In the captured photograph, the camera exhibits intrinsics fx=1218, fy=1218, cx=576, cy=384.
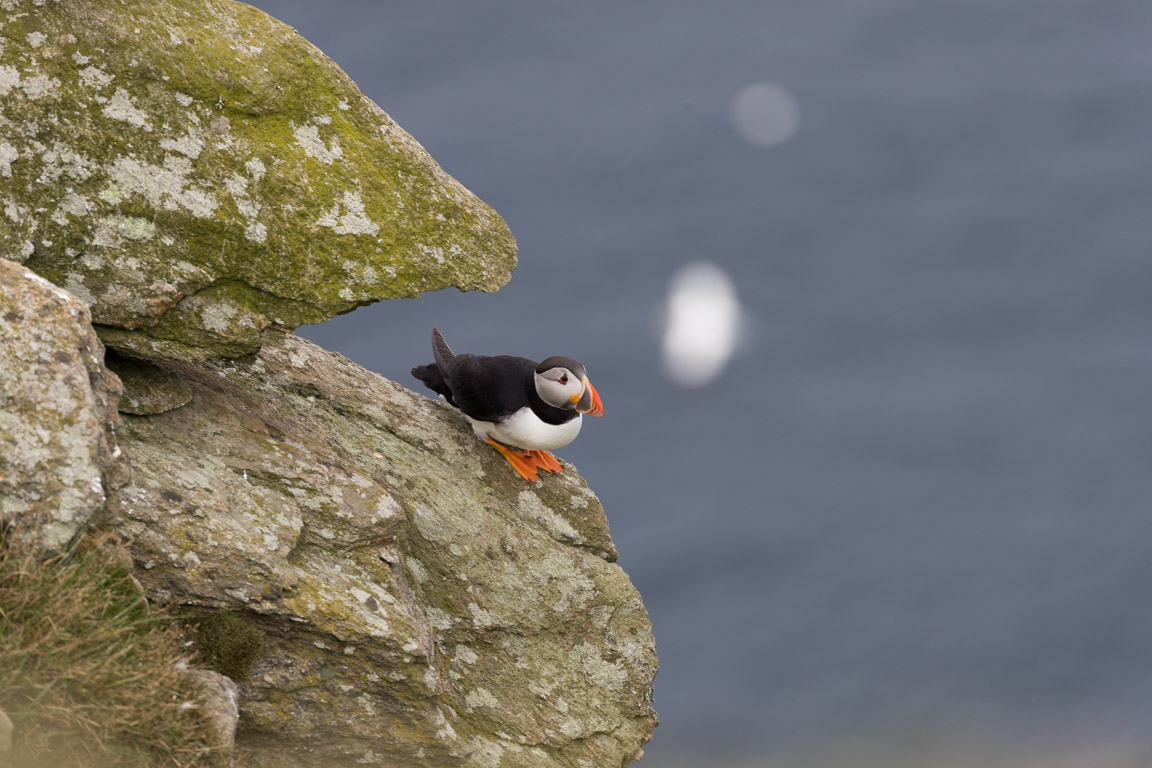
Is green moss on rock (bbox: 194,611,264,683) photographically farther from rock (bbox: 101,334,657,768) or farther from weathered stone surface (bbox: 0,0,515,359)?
weathered stone surface (bbox: 0,0,515,359)

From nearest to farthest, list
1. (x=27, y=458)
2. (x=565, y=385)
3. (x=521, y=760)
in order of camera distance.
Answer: (x=27, y=458), (x=521, y=760), (x=565, y=385)

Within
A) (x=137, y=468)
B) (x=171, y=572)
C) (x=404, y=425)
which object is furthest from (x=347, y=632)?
(x=404, y=425)

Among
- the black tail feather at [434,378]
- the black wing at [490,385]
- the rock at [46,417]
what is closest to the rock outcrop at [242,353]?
the rock at [46,417]

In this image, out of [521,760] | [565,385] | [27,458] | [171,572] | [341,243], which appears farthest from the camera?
[565,385]

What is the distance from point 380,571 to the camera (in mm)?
9570

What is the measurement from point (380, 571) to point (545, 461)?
3616mm

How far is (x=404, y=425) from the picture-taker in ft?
40.0

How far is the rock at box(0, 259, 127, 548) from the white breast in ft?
16.7

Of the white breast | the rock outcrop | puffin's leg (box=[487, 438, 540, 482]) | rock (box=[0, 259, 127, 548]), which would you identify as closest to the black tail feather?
the white breast

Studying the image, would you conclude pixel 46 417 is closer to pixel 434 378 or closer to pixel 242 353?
pixel 242 353

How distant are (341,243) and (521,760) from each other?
184 inches

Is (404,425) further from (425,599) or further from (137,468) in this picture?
(137,468)

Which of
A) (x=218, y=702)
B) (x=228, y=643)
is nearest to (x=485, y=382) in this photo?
(x=228, y=643)

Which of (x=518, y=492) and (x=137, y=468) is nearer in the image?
(x=137, y=468)
